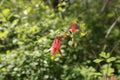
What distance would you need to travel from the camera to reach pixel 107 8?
158 inches

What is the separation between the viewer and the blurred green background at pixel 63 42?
2404mm

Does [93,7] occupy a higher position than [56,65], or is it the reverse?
[93,7]

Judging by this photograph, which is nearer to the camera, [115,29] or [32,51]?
[32,51]

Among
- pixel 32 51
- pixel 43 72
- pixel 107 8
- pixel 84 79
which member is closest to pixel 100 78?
pixel 84 79

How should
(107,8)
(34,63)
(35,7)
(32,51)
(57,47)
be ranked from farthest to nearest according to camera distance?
(107,8) → (35,7) → (32,51) → (34,63) → (57,47)

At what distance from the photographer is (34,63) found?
2.35 metres

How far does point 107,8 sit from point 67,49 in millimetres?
1387

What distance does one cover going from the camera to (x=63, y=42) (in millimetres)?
2877

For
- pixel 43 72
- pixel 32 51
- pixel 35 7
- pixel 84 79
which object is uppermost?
pixel 35 7

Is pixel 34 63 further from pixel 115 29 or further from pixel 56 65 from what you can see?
pixel 115 29

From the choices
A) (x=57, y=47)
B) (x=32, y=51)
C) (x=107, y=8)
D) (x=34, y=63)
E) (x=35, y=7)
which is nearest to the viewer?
(x=57, y=47)

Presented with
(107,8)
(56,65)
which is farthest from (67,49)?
(107,8)

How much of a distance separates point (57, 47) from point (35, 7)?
5.45 feet

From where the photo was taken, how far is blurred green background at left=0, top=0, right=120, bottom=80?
240cm
